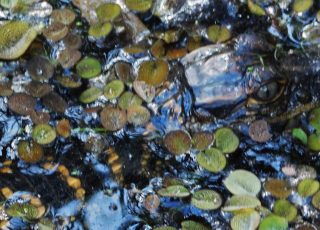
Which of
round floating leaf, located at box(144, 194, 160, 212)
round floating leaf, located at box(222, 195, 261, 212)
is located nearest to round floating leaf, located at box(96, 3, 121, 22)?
round floating leaf, located at box(144, 194, 160, 212)

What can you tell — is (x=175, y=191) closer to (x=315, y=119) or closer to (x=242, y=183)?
(x=242, y=183)

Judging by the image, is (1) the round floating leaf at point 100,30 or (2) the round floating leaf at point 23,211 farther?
(1) the round floating leaf at point 100,30

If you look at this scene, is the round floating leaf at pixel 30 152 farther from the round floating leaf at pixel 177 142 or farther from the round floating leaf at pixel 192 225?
the round floating leaf at pixel 192 225

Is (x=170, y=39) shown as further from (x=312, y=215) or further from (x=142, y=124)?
(x=312, y=215)

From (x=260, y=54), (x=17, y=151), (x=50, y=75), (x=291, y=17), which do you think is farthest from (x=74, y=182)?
(x=291, y=17)

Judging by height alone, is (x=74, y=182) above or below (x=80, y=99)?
below

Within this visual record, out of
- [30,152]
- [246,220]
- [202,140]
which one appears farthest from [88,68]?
[246,220]

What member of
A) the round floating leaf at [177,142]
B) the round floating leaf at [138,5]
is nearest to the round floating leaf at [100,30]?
the round floating leaf at [138,5]
